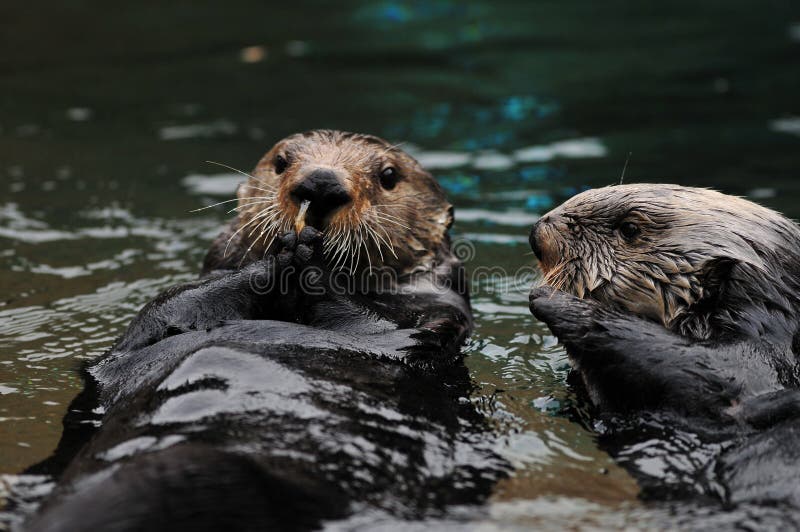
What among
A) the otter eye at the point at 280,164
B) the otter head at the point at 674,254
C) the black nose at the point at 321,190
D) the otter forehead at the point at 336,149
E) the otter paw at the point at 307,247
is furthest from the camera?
the otter eye at the point at 280,164

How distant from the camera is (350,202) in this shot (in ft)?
17.2

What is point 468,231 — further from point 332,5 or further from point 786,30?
point 332,5

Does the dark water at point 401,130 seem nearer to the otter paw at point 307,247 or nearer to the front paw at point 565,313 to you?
the front paw at point 565,313

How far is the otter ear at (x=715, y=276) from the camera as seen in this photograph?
4543mm

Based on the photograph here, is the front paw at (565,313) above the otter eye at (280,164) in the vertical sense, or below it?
below

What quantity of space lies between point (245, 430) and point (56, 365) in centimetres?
228

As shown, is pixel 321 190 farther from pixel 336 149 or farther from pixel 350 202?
pixel 336 149

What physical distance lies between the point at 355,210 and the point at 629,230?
4.58 ft

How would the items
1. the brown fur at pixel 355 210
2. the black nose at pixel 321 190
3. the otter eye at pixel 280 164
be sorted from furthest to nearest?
the otter eye at pixel 280 164 → the brown fur at pixel 355 210 → the black nose at pixel 321 190

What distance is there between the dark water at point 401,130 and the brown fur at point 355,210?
734mm

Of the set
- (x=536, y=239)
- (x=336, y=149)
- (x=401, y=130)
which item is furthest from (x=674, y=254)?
(x=401, y=130)

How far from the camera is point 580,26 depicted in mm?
15977

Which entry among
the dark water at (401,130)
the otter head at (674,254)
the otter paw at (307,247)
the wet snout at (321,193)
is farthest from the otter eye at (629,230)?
the otter paw at (307,247)

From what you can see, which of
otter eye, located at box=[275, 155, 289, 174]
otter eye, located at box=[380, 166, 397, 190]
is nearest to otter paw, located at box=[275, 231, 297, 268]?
otter eye, located at box=[275, 155, 289, 174]
